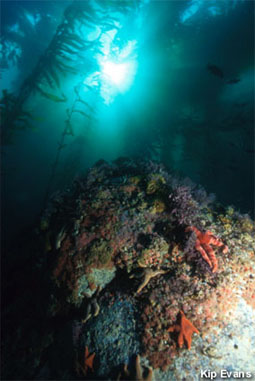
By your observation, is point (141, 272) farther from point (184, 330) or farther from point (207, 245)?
point (207, 245)

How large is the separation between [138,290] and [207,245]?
147cm

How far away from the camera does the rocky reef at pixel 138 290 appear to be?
282cm

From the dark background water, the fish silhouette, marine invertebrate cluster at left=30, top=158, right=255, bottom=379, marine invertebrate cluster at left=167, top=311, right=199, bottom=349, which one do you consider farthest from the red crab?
the fish silhouette

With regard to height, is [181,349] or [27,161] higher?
[181,349]

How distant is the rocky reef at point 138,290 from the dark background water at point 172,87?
215 inches

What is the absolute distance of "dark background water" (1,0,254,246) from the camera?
10594 millimetres

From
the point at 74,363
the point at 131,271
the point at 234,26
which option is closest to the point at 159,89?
the point at 234,26

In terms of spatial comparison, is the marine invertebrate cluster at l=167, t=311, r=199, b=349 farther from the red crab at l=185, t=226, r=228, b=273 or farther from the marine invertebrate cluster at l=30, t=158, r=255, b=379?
the red crab at l=185, t=226, r=228, b=273

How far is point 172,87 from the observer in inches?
612

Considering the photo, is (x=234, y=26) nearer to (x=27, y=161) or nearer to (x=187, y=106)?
(x=187, y=106)

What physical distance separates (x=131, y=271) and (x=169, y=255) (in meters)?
0.76

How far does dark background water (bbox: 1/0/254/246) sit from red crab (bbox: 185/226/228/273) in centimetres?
627

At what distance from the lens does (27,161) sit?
65.9 ft

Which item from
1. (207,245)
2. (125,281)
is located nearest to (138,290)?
(125,281)
